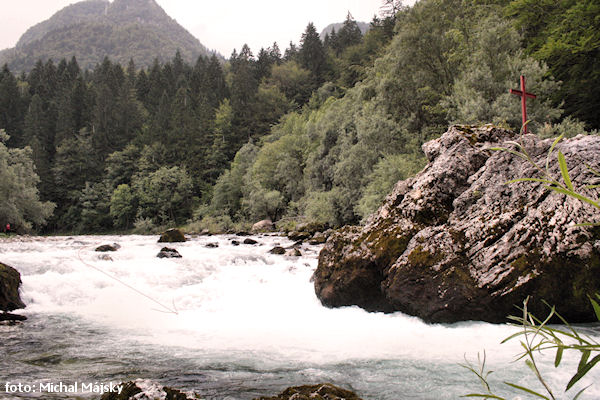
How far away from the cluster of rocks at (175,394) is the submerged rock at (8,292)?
622 centimetres

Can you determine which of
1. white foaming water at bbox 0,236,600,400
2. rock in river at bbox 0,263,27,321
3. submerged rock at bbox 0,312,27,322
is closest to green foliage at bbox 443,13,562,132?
white foaming water at bbox 0,236,600,400

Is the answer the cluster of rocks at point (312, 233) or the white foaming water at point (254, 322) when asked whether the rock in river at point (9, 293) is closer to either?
the white foaming water at point (254, 322)

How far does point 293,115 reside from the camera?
180 feet

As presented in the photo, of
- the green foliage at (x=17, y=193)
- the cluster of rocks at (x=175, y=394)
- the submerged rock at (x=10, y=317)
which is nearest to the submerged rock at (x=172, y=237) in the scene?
the submerged rock at (x=10, y=317)

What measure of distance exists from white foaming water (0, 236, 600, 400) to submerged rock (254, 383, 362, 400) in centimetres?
94

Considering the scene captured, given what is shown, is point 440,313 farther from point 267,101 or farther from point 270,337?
point 267,101

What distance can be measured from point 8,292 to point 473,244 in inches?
397

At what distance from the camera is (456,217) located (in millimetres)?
7637

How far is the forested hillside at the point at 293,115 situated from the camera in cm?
1594

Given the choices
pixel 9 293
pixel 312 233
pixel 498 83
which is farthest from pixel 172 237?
pixel 498 83

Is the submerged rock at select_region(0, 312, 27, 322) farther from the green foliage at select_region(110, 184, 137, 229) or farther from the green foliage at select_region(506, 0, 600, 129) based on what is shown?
the green foliage at select_region(110, 184, 137, 229)

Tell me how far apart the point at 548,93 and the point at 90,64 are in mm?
193762

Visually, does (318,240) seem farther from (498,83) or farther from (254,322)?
(254,322)

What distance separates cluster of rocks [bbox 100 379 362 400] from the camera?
3395 mm
